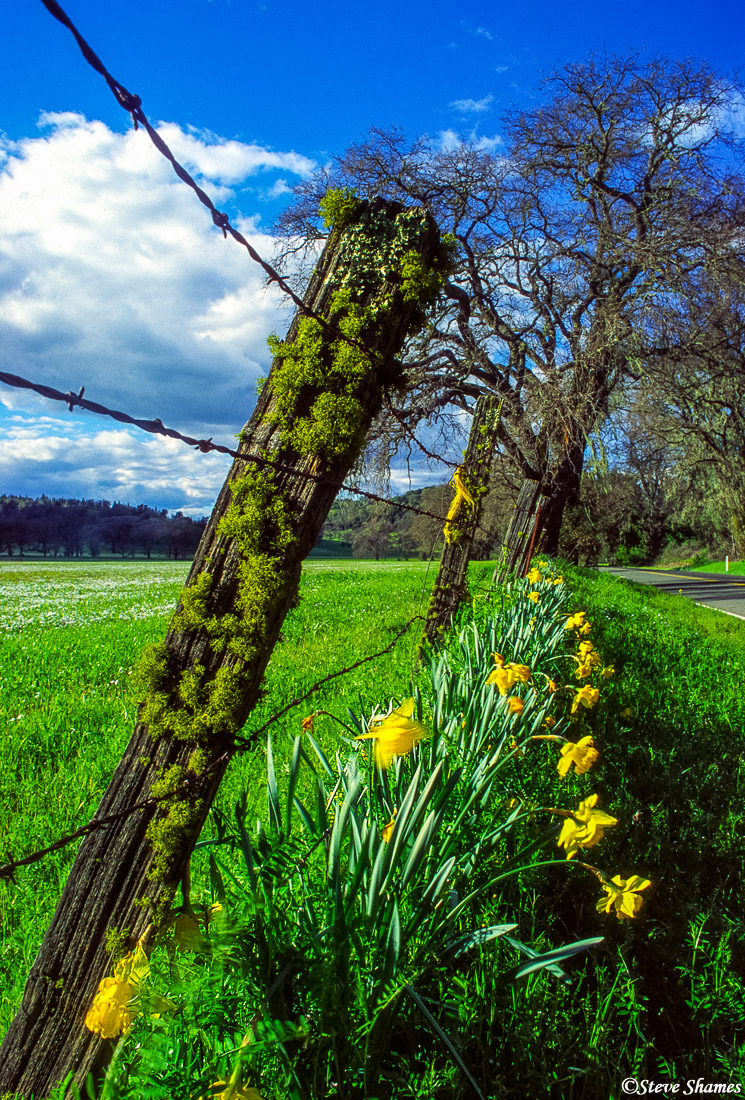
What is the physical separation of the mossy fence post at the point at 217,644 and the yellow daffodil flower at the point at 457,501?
235 cm

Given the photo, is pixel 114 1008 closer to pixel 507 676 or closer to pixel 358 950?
pixel 358 950

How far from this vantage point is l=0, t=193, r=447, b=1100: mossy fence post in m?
1.31

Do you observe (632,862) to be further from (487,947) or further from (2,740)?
(2,740)

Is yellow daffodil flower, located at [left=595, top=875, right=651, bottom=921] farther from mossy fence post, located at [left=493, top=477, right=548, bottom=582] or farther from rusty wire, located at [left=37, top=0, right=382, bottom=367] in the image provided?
mossy fence post, located at [left=493, top=477, right=548, bottom=582]

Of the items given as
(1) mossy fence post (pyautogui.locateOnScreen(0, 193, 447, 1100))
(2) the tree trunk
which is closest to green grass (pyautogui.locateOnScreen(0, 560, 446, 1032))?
(1) mossy fence post (pyautogui.locateOnScreen(0, 193, 447, 1100))

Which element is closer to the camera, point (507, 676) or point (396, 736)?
point (396, 736)

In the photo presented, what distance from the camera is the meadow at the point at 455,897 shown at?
106cm

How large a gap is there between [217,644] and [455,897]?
→ 0.83 m

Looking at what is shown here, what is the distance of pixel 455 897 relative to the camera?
1.35 m

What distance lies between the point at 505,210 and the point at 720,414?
7631mm

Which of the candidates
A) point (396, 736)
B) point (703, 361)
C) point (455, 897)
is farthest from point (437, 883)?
point (703, 361)

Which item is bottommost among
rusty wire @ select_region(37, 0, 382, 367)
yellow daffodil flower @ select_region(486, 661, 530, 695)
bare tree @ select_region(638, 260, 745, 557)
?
yellow daffodil flower @ select_region(486, 661, 530, 695)

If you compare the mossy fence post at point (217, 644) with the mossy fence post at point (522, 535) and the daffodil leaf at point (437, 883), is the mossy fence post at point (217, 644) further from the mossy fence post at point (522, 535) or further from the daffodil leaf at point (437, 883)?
the mossy fence post at point (522, 535)

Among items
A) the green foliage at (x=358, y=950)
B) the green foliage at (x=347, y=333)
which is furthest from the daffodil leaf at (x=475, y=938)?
the green foliage at (x=347, y=333)
